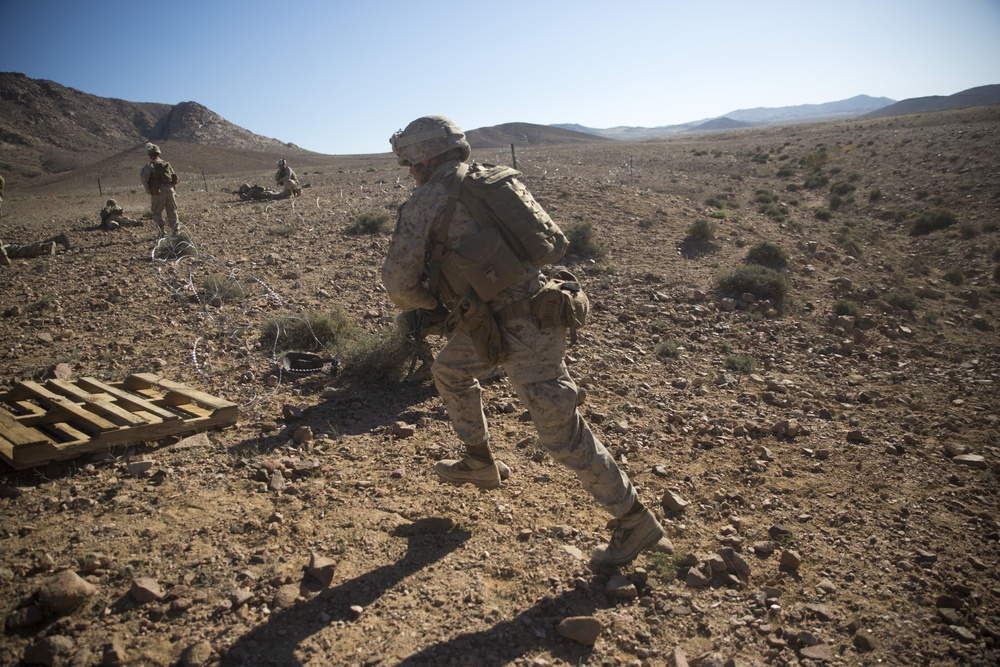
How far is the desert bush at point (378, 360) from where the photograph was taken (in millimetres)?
5570

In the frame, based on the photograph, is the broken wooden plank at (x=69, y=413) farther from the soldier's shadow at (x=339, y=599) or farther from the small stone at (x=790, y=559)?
the small stone at (x=790, y=559)

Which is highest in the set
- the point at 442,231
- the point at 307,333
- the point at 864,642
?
the point at 442,231

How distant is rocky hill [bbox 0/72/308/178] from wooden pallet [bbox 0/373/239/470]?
186ft

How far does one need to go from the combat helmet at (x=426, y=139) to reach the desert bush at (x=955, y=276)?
9.59 metres

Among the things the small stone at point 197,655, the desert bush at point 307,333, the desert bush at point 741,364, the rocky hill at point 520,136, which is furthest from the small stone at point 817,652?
the rocky hill at point 520,136

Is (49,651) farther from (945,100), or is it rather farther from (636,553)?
(945,100)

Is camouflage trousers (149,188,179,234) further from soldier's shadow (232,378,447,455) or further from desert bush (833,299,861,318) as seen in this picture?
desert bush (833,299,861,318)

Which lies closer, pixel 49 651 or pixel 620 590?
pixel 49 651

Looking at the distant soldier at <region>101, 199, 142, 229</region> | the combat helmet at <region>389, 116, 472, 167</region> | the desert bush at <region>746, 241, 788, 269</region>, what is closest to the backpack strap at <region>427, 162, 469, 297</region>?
the combat helmet at <region>389, 116, 472, 167</region>

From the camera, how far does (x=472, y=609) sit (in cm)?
289

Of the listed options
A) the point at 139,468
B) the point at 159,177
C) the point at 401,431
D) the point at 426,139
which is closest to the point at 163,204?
the point at 159,177

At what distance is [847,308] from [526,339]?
21.0 ft

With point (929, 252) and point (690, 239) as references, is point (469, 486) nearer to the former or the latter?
point (690, 239)

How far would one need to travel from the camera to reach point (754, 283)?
323 inches
